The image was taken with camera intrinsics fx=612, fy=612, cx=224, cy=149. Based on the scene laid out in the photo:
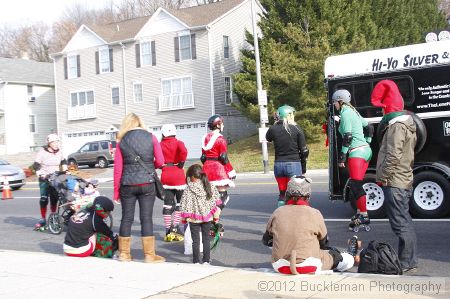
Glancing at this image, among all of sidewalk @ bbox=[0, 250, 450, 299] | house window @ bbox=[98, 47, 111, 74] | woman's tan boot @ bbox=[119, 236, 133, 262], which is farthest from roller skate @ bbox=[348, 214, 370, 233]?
house window @ bbox=[98, 47, 111, 74]

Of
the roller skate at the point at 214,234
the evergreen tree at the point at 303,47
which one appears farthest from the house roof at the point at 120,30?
the roller skate at the point at 214,234

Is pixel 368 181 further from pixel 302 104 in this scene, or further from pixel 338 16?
pixel 338 16

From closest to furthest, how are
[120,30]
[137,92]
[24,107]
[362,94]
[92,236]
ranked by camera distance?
[92,236] < [362,94] < [137,92] < [120,30] < [24,107]

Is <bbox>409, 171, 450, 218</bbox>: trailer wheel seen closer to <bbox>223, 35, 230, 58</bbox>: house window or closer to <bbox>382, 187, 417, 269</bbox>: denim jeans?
<bbox>382, 187, 417, 269</bbox>: denim jeans

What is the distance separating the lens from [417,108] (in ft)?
35.1

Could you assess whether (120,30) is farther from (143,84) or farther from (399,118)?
(399,118)

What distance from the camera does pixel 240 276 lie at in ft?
22.3

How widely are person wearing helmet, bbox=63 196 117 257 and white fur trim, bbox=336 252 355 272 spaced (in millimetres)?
3345

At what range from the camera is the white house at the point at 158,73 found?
130ft

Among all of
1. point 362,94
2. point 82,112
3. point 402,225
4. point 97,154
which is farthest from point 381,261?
point 82,112

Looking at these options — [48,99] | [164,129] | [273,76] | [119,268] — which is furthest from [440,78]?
[48,99]

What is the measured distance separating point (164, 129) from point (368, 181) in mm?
3940

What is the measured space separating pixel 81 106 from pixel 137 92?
211 inches

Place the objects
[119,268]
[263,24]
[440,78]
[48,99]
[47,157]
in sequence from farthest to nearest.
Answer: [48,99], [263,24], [47,157], [440,78], [119,268]
